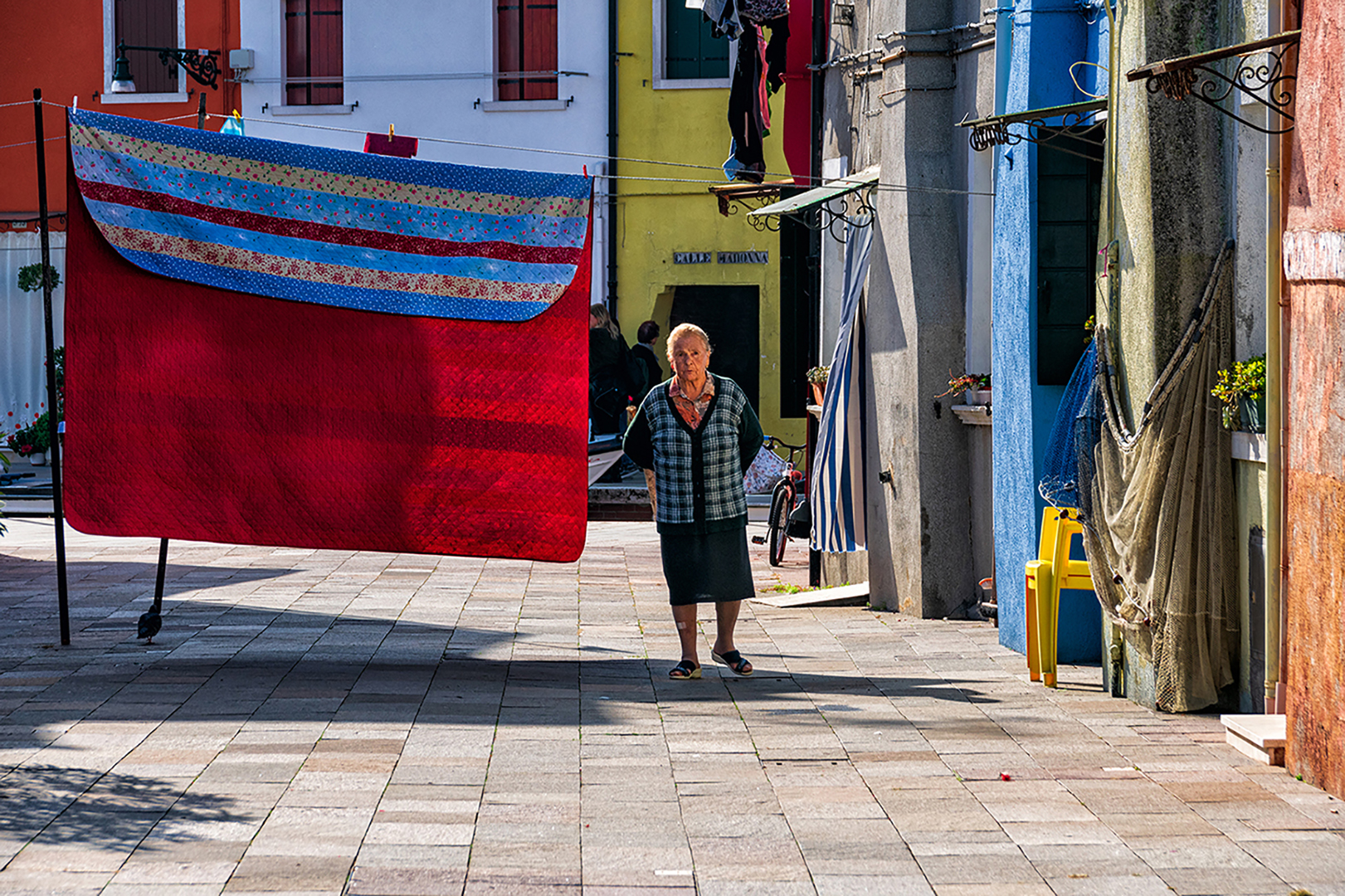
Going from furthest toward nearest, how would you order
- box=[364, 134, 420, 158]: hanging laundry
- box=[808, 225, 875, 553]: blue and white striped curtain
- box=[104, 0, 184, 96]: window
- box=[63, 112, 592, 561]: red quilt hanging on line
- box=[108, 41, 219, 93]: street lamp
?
box=[104, 0, 184, 96]: window < box=[108, 41, 219, 93]: street lamp < box=[808, 225, 875, 553]: blue and white striped curtain < box=[364, 134, 420, 158]: hanging laundry < box=[63, 112, 592, 561]: red quilt hanging on line

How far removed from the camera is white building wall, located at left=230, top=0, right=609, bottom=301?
23.2 m

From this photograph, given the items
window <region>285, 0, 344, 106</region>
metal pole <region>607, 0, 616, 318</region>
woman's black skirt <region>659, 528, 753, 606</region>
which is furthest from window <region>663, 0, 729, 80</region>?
woman's black skirt <region>659, 528, 753, 606</region>

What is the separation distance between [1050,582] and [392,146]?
4219mm

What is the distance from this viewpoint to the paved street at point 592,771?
4.65 metres

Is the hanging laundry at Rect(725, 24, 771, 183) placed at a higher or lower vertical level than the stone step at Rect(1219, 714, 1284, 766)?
higher

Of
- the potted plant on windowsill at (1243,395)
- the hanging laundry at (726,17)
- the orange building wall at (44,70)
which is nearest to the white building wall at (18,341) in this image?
the orange building wall at (44,70)

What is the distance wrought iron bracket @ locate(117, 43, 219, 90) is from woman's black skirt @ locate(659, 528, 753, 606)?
59.9 ft

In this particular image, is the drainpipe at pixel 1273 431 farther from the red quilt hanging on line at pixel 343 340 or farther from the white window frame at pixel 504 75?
the white window frame at pixel 504 75

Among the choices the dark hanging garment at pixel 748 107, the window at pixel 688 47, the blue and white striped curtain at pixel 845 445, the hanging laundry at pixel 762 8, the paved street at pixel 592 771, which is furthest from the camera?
the window at pixel 688 47

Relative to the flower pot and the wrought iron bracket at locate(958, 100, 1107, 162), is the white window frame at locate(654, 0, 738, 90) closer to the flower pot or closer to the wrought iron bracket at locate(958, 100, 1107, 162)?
the wrought iron bracket at locate(958, 100, 1107, 162)

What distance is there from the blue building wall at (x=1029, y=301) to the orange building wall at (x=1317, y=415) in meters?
2.83

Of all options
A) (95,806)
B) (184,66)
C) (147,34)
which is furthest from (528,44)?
(95,806)

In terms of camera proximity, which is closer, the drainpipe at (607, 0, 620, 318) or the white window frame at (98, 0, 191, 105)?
the drainpipe at (607, 0, 620, 318)

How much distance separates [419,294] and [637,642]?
98.8 inches
